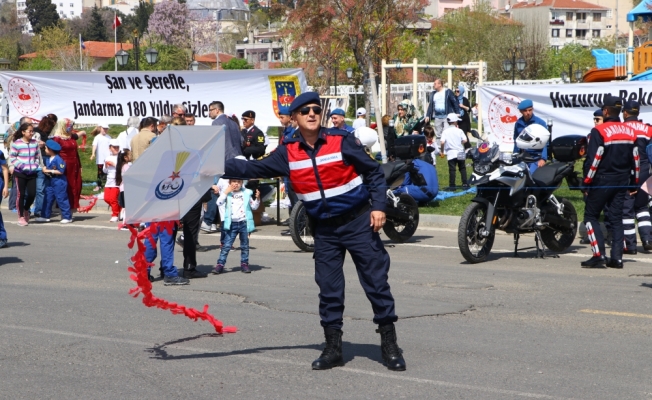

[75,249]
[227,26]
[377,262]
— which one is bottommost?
[75,249]

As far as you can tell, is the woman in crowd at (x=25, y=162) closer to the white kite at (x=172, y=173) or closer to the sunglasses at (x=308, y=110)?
the white kite at (x=172, y=173)

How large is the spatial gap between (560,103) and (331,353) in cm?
1380

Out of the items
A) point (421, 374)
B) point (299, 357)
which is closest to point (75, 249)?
point (299, 357)

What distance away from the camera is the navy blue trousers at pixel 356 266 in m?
6.75

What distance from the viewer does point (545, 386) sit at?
625 cm

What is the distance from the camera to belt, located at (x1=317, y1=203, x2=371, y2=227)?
6758 millimetres

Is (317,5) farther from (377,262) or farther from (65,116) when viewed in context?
(377,262)

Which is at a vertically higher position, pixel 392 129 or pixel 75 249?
pixel 392 129

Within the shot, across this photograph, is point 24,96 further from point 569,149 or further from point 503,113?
point 569,149

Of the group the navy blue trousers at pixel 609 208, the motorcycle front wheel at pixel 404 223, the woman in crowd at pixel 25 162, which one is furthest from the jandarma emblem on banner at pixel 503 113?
the woman in crowd at pixel 25 162

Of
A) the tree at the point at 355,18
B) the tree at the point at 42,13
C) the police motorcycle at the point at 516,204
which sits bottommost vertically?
the police motorcycle at the point at 516,204

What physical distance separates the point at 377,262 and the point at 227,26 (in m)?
181

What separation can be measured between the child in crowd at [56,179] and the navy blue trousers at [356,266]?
11.6m

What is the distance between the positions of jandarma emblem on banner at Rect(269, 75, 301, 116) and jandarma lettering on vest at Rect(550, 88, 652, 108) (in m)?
5.06
